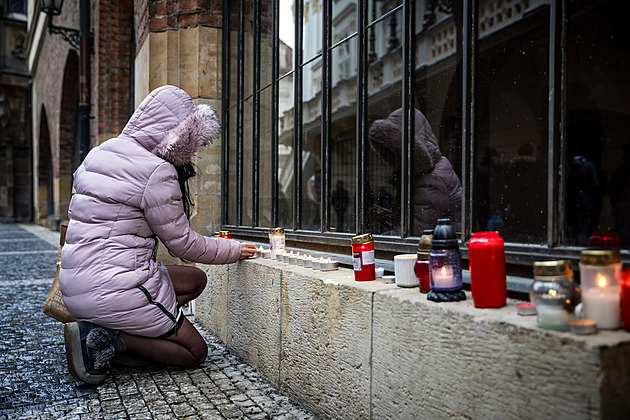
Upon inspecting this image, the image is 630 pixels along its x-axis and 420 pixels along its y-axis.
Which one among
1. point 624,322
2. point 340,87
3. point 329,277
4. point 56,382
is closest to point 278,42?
point 340,87

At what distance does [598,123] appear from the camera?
190cm

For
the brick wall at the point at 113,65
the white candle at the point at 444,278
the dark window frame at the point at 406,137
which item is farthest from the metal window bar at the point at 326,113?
the brick wall at the point at 113,65

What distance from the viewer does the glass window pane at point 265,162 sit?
15.0 feet

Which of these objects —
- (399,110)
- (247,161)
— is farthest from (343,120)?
(247,161)

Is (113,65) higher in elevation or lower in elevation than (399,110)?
higher

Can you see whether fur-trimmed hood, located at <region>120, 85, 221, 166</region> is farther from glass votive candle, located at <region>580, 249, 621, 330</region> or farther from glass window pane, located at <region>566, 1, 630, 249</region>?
glass votive candle, located at <region>580, 249, 621, 330</region>

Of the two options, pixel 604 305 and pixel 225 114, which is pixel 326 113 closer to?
pixel 225 114


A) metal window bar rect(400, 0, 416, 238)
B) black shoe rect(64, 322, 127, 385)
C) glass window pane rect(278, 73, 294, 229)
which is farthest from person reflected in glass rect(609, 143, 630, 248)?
black shoe rect(64, 322, 127, 385)

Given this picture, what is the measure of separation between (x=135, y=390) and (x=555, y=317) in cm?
244

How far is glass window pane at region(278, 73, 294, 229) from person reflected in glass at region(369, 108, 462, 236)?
1.27 meters

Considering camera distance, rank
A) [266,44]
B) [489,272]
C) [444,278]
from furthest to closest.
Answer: [266,44], [444,278], [489,272]

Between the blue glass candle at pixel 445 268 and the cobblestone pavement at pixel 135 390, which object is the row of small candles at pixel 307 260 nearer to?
the cobblestone pavement at pixel 135 390

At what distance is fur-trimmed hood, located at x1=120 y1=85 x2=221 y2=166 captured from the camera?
337 cm

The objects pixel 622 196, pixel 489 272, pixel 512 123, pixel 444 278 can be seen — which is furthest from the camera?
pixel 512 123
